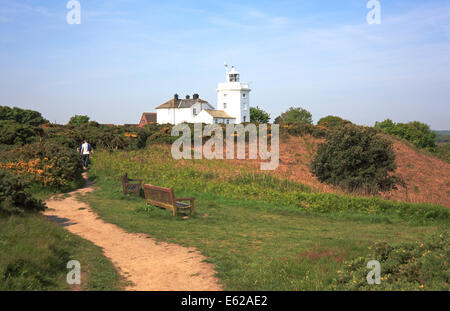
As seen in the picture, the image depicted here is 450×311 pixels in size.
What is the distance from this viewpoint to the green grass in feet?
18.5

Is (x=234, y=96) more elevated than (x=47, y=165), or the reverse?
(x=234, y=96)

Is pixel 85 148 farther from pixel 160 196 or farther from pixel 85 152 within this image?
pixel 160 196

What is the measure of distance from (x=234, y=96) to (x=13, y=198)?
61.5 meters

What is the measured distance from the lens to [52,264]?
6422 mm

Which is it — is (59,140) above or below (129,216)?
above

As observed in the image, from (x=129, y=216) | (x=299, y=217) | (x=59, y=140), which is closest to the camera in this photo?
(x=129, y=216)

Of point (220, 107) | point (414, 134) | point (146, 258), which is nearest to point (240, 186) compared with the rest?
point (146, 258)

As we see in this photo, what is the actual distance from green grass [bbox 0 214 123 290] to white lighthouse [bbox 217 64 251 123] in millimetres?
61109

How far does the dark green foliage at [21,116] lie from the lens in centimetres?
4797

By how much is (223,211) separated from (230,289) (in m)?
7.06

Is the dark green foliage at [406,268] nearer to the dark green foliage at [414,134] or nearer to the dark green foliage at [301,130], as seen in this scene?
the dark green foliage at [301,130]

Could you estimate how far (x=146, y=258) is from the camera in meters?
7.67

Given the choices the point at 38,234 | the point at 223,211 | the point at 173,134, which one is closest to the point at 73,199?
the point at 223,211

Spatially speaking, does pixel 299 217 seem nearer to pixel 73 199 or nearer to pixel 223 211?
pixel 223 211
